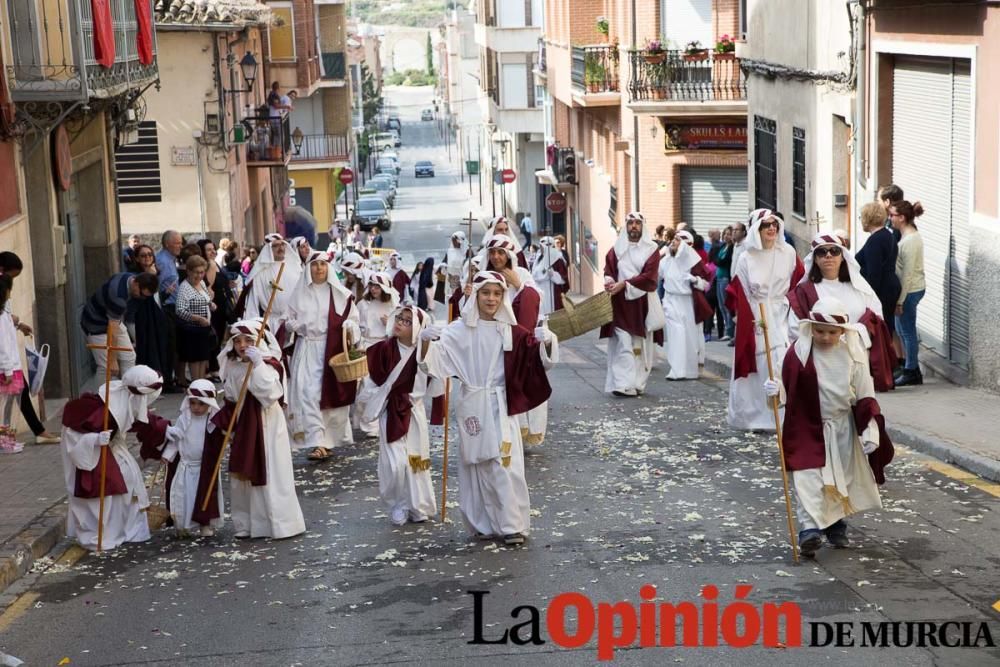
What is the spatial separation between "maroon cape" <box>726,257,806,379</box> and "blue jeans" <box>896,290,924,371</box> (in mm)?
1674

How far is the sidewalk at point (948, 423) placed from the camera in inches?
460

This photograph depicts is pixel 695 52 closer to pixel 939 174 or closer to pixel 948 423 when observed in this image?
pixel 939 174

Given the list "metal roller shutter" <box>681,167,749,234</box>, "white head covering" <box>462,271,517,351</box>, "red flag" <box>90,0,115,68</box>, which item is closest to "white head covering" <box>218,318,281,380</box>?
"white head covering" <box>462,271,517,351</box>

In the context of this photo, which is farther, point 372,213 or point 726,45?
point 372,213

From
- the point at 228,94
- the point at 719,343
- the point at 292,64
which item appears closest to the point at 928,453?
the point at 719,343

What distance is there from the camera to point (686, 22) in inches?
1262

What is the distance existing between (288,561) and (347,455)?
4047mm

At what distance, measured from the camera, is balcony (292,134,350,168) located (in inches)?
2261

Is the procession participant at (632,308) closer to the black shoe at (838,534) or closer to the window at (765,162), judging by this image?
the black shoe at (838,534)

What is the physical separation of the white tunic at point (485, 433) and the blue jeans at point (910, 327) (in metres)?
6.09

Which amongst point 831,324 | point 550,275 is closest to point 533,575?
point 831,324

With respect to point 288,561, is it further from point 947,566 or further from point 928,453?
point 928,453

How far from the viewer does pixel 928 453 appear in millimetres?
12289

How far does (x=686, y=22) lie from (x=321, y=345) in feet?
64.9
